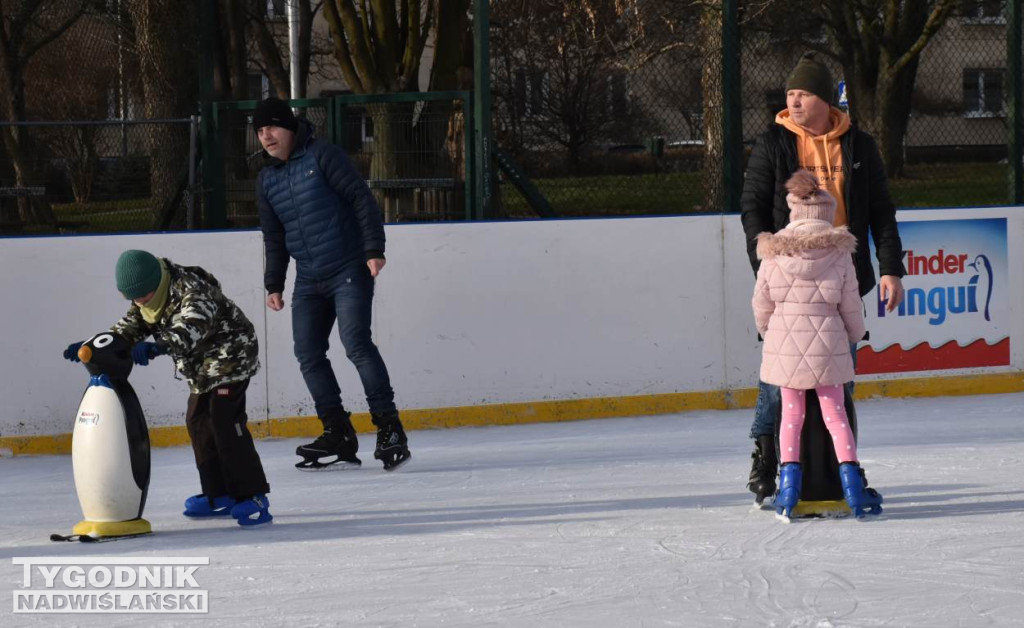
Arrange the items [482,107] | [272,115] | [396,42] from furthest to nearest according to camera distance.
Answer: [396,42] → [482,107] → [272,115]

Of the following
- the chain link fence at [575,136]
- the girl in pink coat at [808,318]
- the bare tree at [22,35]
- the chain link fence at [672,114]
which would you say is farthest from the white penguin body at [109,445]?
the bare tree at [22,35]

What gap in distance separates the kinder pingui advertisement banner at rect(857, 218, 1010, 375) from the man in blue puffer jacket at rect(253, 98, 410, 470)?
2.99 metres

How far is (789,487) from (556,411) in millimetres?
2772

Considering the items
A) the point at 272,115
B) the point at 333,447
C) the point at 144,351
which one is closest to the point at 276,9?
the point at 272,115

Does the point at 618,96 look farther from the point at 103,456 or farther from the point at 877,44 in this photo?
the point at 103,456

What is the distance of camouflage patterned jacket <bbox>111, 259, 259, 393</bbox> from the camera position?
5145mm

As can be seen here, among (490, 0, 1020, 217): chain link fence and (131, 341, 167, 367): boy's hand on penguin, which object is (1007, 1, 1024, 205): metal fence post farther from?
(131, 341, 167, 367): boy's hand on penguin

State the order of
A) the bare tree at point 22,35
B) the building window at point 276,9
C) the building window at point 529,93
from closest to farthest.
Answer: the building window at point 529,93
the bare tree at point 22,35
the building window at point 276,9

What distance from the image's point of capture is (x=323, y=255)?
6402 millimetres

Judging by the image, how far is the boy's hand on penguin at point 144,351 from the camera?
502 cm

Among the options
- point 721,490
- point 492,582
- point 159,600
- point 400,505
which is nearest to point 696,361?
point 721,490

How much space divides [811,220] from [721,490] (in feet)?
4.27

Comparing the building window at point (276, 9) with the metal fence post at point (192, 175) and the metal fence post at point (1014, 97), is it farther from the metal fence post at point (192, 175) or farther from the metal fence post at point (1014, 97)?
the metal fence post at point (1014, 97)

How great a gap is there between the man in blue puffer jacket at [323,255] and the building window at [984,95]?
13.5 ft
